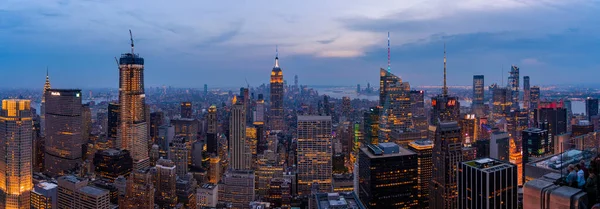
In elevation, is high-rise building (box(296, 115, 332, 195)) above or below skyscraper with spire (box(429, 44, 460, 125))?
below

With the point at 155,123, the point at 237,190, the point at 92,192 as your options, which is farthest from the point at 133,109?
the point at 92,192

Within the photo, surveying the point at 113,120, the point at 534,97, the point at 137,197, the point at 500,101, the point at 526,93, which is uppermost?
Answer: the point at 526,93

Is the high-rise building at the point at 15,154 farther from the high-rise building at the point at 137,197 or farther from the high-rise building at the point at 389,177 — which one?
the high-rise building at the point at 389,177

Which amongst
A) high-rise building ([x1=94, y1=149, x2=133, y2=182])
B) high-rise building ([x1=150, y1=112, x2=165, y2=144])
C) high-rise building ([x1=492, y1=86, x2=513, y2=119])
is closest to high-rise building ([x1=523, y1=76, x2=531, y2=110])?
high-rise building ([x1=492, y1=86, x2=513, y2=119])

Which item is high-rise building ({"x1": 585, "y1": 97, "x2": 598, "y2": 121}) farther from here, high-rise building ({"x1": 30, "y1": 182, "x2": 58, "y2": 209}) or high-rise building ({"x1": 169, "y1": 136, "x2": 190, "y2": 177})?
high-rise building ({"x1": 30, "y1": 182, "x2": 58, "y2": 209})

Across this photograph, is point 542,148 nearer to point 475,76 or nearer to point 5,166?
point 475,76

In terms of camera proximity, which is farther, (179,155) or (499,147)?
(179,155)

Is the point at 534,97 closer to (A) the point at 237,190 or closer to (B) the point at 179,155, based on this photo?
(A) the point at 237,190
